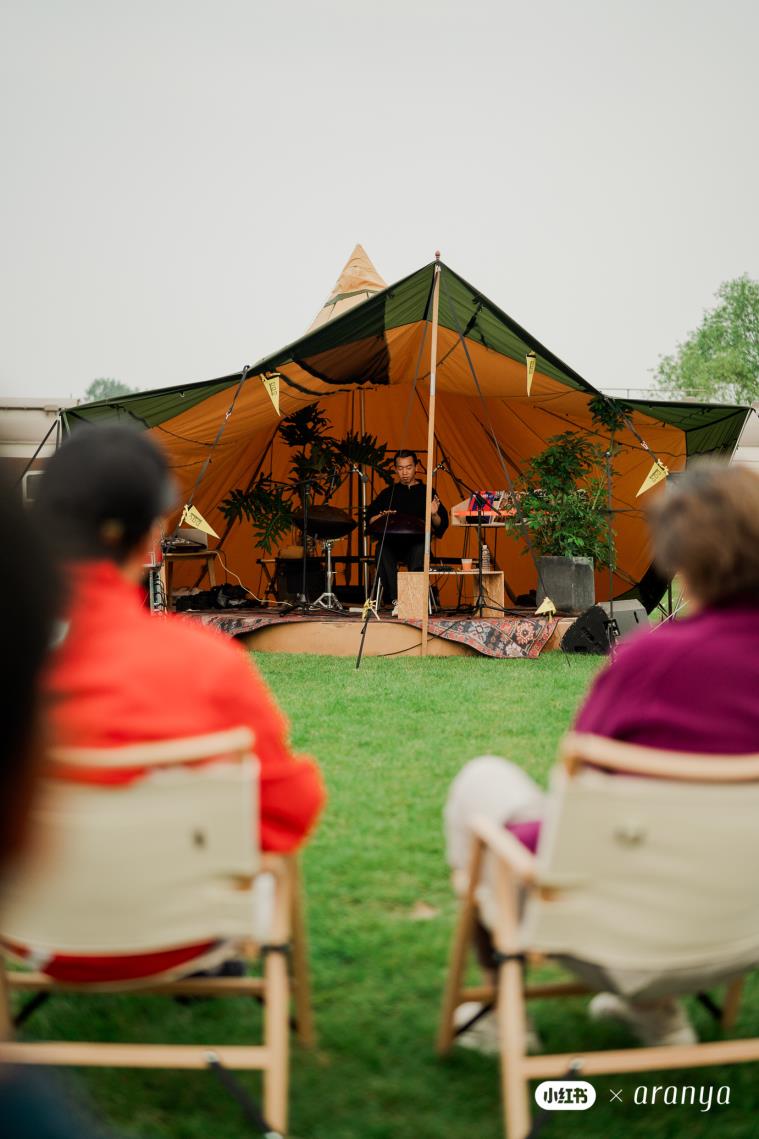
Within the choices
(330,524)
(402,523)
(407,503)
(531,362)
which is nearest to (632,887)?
(531,362)

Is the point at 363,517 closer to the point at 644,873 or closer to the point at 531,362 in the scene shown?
the point at 531,362

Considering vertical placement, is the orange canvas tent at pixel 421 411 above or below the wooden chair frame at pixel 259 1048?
above

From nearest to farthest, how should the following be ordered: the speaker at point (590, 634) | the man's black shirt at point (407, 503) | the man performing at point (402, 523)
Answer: the speaker at point (590, 634) → the man performing at point (402, 523) → the man's black shirt at point (407, 503)

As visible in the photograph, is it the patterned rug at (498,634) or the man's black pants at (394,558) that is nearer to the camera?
the patterned rug at (498,634)

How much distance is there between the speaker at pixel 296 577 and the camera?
29.1 feet

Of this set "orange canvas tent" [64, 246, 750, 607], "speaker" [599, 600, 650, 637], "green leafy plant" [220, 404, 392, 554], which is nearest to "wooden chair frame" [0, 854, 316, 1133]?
"orange canvas tent" [64, 246, 750, 607]

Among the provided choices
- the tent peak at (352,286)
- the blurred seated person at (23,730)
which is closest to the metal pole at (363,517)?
Answer: the tent peak at (352,286)

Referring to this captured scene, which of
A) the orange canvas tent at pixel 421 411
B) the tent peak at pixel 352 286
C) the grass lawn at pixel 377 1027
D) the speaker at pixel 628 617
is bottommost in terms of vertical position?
the grass lawn at pixel 377 1027

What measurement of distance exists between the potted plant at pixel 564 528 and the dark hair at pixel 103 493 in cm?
603

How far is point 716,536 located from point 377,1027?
1.14 meters

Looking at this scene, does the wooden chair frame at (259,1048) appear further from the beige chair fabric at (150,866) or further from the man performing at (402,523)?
the man performing at (402,523)

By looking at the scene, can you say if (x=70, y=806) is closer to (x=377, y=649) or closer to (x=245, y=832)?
(x=245, y=832)

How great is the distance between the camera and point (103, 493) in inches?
60.7

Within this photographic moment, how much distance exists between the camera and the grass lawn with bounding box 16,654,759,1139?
164 cm
